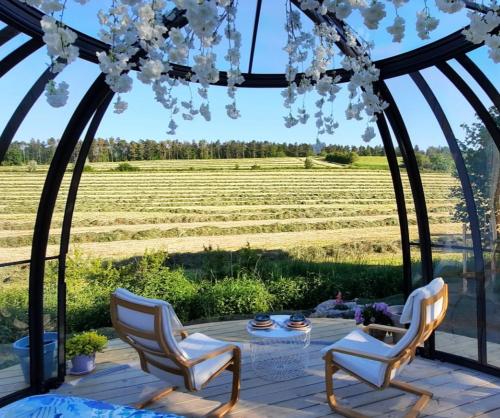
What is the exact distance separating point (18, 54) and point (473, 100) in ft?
12.1

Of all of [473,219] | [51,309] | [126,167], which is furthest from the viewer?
[126,167]

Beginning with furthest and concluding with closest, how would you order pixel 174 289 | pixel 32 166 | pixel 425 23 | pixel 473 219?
pixel 174 289 → pixel 32 166 → pixel 473 219 → pixel 425 23

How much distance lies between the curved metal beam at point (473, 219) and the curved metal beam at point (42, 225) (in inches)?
118

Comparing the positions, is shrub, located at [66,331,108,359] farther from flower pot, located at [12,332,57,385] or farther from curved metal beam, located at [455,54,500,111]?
curved metal beam, located at [455,54,500,111]

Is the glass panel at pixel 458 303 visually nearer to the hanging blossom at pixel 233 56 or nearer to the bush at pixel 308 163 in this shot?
the hanging blossom at pixel 233 56

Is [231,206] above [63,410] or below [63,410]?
above

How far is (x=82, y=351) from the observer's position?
4062 millimetres

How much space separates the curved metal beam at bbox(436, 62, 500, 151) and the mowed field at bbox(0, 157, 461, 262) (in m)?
5.11

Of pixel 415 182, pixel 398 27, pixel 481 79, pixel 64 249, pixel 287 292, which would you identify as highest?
pixel 481 79

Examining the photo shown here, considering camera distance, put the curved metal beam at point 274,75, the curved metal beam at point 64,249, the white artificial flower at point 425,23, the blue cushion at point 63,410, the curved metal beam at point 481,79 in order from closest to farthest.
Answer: the white artificial flower at point 425,23 → the blue cushion at point 63,410 → the curved metal beam at point 274,75 → the curved metal beam at point 481,79 → the curved metal beam at point 64,249

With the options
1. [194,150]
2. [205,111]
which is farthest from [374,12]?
[194,150]

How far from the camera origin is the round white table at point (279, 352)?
3.93 m

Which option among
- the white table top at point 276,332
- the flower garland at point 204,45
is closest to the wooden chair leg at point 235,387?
the white table top at point 276,332

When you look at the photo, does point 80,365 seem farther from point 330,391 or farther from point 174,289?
point 174,289
